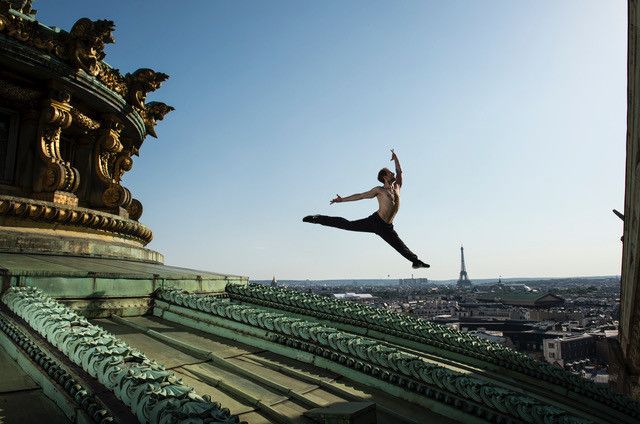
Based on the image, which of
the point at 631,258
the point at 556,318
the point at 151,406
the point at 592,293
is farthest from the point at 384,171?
the point at 592,293

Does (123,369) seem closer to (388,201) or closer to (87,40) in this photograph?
(388,201)

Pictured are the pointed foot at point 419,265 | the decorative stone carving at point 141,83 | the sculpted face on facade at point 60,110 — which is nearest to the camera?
the sculpted face on facade at point 60,110

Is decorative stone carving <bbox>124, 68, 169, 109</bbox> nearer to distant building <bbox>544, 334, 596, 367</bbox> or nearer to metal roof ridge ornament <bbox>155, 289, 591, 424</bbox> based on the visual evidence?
metal roof ridge ornament <bbox>155, 289, 591, 424</bbox>

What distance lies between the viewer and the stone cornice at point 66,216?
5.82m

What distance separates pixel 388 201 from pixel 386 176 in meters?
0.50

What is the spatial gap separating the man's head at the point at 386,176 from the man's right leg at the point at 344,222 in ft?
2.68

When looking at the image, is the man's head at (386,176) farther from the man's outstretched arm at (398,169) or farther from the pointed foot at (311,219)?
the pointed foot at (311,219)

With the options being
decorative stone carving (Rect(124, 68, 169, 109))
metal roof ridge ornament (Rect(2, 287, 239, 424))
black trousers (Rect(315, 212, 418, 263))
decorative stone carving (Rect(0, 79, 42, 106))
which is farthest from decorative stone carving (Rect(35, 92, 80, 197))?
black trousers (Rect(315, 212, 418, 263))

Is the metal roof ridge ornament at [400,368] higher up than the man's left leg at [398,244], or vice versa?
the man's left leg at [398,244]

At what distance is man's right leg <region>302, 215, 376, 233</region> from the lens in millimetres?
8375

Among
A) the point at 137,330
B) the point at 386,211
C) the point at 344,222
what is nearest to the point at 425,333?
the point at 386,211

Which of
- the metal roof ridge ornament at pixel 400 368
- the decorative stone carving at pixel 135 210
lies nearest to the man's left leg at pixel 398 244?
the metal roof ridge ornament at pixel 400 368

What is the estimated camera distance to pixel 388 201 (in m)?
8.09

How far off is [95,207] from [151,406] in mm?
7260
